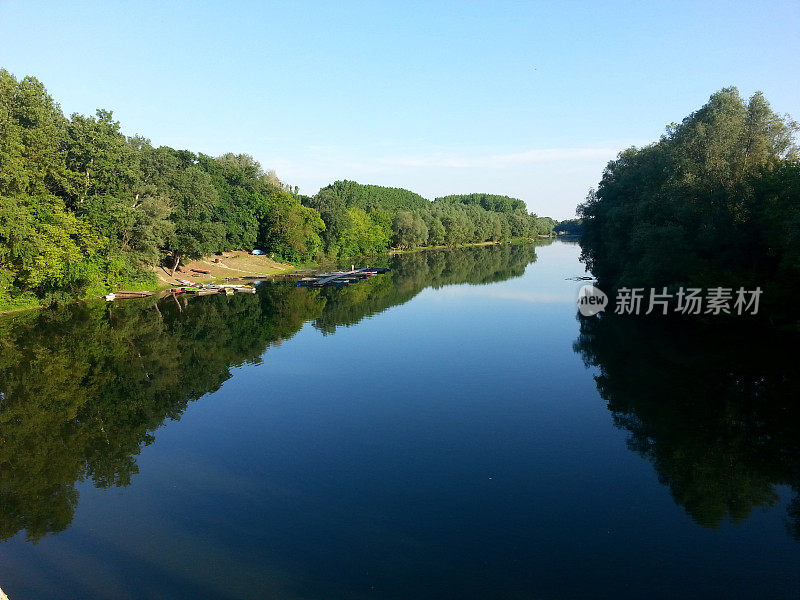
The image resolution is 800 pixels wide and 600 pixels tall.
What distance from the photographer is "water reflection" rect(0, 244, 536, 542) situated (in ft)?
73.0

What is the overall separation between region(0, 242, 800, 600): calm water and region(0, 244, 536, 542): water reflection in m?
0.21

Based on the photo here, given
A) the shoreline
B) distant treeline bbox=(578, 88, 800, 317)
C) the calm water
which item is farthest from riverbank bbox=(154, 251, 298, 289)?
distant treeline bbox=(578, 88, 800, 317)

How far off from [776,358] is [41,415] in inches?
1932

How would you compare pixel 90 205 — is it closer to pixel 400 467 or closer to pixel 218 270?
pixel 218 270

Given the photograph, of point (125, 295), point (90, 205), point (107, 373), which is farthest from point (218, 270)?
point (107, 373)

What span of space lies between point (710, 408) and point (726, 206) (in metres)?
22.9

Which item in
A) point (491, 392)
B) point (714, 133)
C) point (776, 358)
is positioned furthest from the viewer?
point (714, 133)

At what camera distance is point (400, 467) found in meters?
22.8

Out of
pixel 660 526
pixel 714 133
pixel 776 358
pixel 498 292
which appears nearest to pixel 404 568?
pixel 660 526

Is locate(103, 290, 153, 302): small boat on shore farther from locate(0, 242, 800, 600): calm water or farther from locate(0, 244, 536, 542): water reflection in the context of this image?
locate(0, 242, 800, 600): calm water

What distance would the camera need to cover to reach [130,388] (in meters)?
33.7

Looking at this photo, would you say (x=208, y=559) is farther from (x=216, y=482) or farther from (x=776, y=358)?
(x=776, y=358)

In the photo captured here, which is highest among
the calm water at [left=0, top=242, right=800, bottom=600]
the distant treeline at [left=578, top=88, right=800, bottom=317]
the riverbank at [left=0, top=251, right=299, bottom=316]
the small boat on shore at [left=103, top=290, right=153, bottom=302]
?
Answer: the distant treeline at [left=578, top=88, right=800, bottom=317]

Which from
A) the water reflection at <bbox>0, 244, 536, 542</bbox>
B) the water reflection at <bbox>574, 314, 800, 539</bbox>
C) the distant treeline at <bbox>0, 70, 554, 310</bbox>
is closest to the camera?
the water reflection at <bbox>574, 314, 800, 539</bbox>
